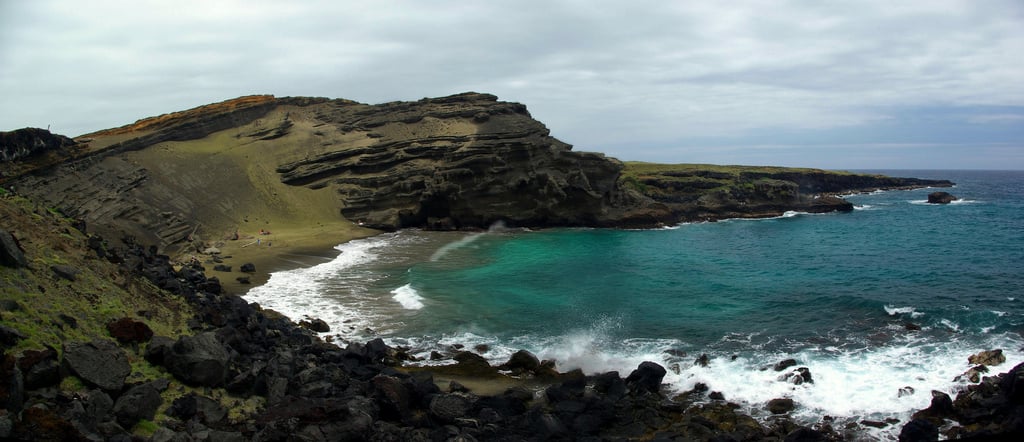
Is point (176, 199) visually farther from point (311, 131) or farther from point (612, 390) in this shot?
point (612, 390)

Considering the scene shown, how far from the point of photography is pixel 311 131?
6988 cm

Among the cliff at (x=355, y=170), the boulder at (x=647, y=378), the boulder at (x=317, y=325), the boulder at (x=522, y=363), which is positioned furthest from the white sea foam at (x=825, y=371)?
the cliff at (x=355, y=170)

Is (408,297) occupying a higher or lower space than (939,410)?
Answer: higher

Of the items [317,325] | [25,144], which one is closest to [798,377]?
[317,325]

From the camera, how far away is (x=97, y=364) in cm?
1141

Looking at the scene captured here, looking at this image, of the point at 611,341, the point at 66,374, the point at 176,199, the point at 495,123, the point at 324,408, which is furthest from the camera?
the point at 495,123

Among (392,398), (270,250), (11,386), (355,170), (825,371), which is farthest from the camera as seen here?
(355,170)

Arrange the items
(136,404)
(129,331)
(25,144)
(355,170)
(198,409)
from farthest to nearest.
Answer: (355,170) → (25,144) → (129,331) → (198,409) → (136,404)

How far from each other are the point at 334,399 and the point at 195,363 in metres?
3.11

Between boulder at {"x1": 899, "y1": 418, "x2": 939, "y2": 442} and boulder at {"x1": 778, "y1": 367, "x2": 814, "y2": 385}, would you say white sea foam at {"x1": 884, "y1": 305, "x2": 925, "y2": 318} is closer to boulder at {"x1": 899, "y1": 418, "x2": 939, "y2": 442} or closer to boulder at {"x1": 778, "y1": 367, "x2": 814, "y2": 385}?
boulder at {"x1": 778, "y1": 367, "x2": 814, "y2": 385}

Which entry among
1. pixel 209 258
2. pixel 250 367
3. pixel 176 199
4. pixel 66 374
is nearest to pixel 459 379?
pixel 250 367

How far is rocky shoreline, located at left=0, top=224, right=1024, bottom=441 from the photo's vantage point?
10453 millimetres

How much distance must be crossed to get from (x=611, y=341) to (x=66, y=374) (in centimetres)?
1759

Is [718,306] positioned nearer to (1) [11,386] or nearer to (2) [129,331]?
(2) [129,331]
